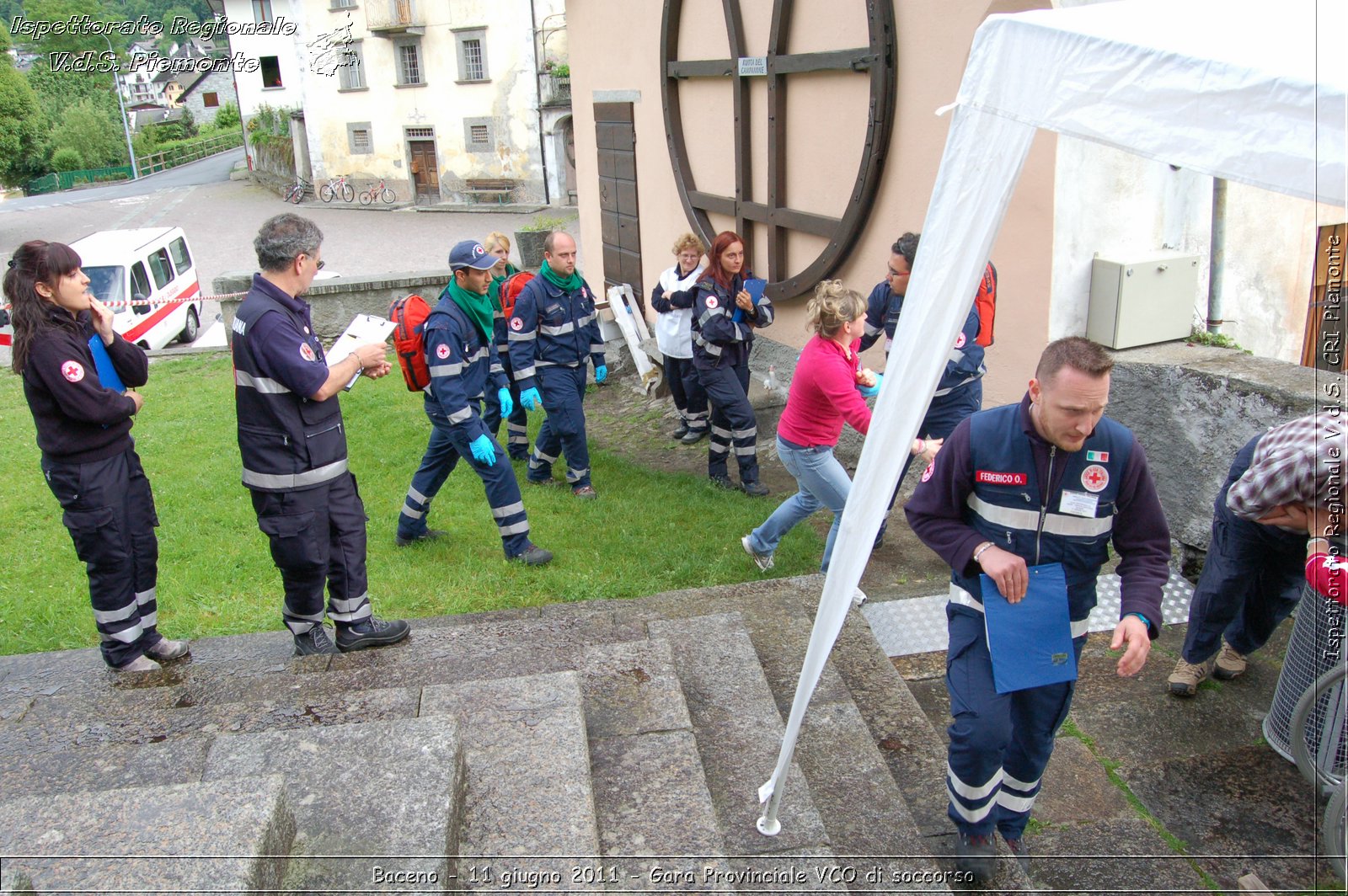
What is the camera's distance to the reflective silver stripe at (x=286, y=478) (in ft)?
13.4

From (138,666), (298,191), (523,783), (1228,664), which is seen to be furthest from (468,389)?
(298,191)

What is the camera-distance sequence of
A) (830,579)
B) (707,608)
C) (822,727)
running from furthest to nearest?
1. (707,608)
2. (822,727)
3. (830,579)

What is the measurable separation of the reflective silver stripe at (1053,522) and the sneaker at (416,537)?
4.35m

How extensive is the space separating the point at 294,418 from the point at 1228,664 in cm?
415

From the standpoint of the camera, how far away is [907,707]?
155 inches

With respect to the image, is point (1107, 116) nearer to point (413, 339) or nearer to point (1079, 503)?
point (1079, 503)

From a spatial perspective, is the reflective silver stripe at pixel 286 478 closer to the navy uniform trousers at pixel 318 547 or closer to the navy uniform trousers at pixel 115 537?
the navy uniform trousers at pixel 318 547

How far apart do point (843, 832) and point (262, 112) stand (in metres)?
46.1

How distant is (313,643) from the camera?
15.0 ft

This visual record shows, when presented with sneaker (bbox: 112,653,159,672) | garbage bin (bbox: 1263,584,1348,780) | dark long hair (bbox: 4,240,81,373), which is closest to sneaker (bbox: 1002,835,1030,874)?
garbage bin (bbox: 1263,584,1348,780)

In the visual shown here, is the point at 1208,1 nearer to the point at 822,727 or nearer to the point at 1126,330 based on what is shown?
the point at 822,727

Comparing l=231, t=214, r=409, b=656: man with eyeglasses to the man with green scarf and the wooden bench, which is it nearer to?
the man with green scarf

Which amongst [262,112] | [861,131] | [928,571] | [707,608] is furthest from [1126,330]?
[262,112]

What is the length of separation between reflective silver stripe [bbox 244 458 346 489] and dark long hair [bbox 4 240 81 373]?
990mm
